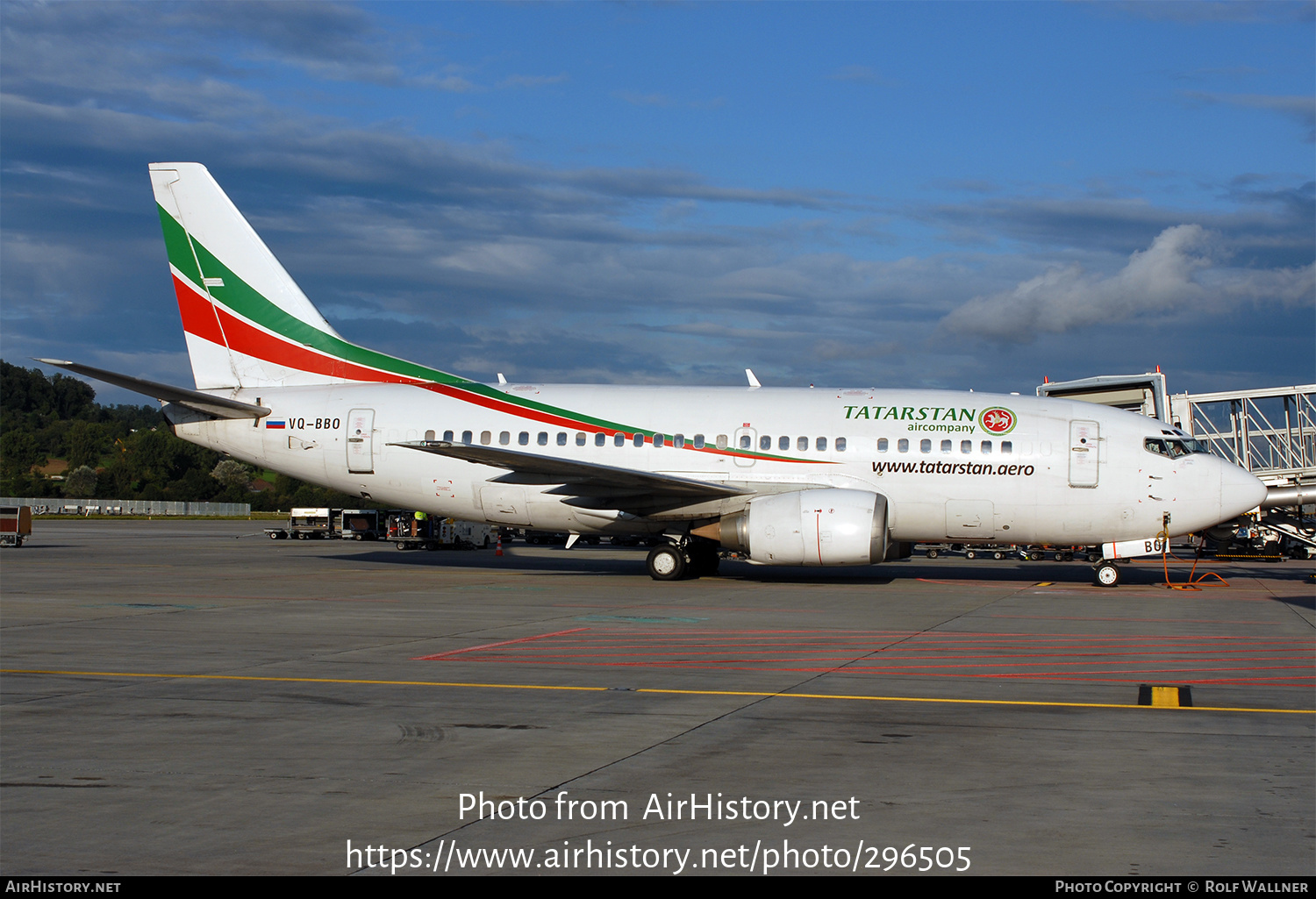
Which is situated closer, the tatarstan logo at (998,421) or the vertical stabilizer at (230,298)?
the tatarstan logo at (998,421)

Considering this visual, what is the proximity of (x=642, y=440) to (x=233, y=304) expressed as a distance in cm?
1088

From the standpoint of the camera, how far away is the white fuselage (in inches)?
919

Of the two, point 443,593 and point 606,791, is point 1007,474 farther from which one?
point 606,791

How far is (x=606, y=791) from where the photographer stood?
22.0 feet

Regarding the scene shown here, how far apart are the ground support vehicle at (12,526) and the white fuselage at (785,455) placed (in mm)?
17197

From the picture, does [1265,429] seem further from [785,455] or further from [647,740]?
[647,740]

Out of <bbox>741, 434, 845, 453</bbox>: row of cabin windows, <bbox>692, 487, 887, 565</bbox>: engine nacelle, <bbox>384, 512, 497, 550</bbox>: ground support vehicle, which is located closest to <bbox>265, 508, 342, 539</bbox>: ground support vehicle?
<bbox>384, 512, 497, 550</bbox>: ground support vehicle

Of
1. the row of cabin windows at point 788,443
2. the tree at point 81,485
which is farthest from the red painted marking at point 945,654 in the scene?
the tree at point 81,485

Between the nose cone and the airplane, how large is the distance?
42mm

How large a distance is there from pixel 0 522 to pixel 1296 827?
43058 mm

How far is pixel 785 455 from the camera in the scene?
24.3 metres

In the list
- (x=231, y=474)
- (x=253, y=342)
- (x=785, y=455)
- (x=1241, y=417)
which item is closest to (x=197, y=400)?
(x=253, y=342)

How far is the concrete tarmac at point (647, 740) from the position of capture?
5.63m

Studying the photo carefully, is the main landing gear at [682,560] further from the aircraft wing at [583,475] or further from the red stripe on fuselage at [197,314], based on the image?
the red stripe on fuselage at [197,314]
